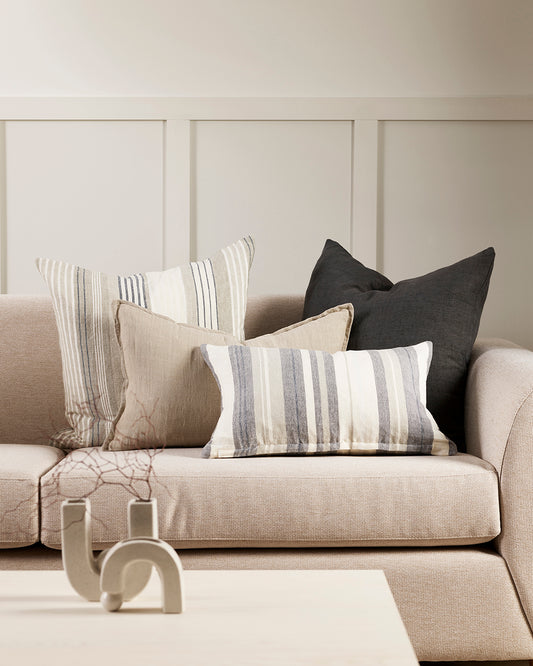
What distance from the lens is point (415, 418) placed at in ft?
6.20

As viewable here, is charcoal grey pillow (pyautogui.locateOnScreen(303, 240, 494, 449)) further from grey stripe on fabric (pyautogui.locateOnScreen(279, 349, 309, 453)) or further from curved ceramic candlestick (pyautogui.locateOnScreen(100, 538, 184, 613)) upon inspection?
Result: curved ceramic candlestick (pyautogui.locateOnScreen(100, 538, 184, 613))

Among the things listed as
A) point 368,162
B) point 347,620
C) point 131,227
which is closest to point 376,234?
point 368,162

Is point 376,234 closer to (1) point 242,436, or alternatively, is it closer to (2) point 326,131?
(2) point 326,131

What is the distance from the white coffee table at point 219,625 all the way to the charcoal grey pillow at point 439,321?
3.03ft

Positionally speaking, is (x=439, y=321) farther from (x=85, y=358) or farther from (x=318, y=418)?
(x=85, y=358)

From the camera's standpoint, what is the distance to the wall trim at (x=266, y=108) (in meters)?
3.27

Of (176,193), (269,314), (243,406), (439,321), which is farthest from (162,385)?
(176,193)

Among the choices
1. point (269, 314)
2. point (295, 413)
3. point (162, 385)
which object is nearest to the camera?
point (295, 413)

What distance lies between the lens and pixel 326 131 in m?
3.30

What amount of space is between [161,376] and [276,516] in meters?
0.49

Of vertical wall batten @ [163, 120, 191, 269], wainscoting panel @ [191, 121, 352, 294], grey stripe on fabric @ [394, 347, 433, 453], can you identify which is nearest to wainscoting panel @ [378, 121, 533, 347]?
wainscoting panel @ [191, 121, 352, 294]

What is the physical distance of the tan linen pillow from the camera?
1.97m

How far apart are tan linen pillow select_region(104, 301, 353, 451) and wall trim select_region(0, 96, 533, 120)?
4.90 feet

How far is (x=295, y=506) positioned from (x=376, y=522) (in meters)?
0.17
